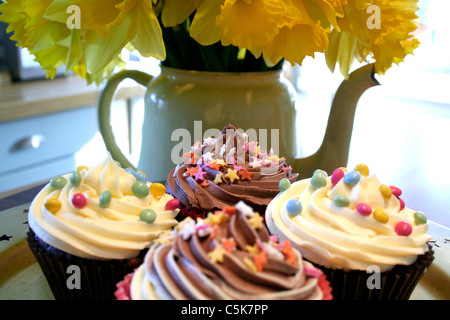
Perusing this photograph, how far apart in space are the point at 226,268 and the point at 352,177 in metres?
0.40

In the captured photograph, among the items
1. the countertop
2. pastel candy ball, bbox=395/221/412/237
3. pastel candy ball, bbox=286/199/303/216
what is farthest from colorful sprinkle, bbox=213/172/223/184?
the countertop

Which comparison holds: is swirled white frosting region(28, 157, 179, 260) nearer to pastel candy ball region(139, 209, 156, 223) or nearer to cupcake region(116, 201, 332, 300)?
pastel candy ball region(139, 209, 156, 223)

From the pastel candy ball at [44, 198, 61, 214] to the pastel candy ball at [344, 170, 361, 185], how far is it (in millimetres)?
616

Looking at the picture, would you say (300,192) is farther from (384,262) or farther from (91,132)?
(91,132)

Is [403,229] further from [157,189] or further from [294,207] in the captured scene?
[157,189]

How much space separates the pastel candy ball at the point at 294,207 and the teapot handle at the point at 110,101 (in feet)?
1.63

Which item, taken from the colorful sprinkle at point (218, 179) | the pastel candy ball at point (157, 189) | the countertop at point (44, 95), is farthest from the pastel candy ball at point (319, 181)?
the countertop at point (44, 95)

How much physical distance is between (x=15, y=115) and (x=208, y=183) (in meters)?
1.23

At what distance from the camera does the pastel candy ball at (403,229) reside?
2.98ft

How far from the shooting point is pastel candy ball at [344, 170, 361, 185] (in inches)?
38.9

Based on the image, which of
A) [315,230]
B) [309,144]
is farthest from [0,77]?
[315,230]
